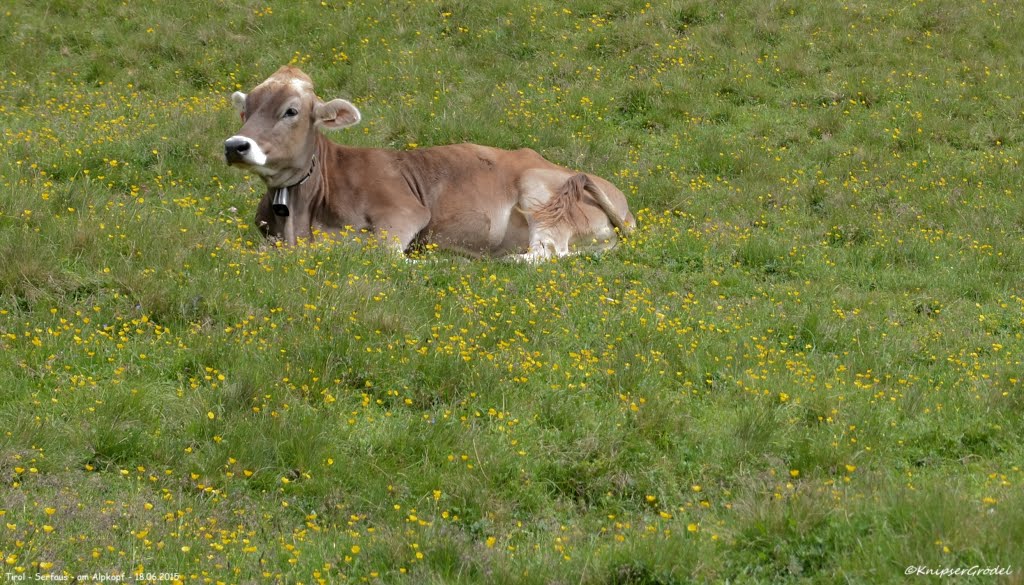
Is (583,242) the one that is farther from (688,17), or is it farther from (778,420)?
(688,17)

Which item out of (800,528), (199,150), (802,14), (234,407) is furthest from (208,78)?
(800,528)

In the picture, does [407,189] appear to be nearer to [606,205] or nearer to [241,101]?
[241,101]

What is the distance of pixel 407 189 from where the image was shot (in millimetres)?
11602

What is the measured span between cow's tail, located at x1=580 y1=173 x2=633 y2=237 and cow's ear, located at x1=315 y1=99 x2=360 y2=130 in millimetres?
2502

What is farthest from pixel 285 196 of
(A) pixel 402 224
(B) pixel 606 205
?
→ (B) pixel 606 205

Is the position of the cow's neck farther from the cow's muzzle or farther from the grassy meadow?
the cow's muzzle

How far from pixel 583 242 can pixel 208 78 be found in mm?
7227

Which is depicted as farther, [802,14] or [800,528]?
[802,14]

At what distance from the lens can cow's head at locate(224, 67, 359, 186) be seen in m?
10.6

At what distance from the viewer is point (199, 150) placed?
12727 mm

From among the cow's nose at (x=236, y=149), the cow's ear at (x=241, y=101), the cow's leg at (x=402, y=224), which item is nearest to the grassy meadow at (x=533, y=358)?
the cow's leg at (x=402, y=224)

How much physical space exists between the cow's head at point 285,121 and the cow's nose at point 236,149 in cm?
27

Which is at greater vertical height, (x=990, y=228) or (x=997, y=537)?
(x=997, y=537)

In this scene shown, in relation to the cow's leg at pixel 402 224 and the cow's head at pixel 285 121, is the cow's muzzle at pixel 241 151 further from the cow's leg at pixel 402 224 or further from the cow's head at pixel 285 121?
the cow's leg at pixel 402 224
